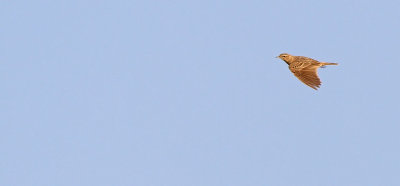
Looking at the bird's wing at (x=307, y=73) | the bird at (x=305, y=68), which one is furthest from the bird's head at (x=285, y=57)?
the bird's wing at (x=307, y=73)

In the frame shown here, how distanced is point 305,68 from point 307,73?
87 cm

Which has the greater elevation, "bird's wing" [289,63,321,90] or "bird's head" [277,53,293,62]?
"bird's head" [277,53,293,62]

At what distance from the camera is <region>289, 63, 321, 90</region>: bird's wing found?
4562 centimetres

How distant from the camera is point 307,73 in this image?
47625 millimetres

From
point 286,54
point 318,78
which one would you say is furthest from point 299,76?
point 286,54

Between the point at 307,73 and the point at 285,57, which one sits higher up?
the point at 285,57

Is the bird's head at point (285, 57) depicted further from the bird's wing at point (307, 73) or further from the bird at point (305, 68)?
the bird's wing at point (307, 73)

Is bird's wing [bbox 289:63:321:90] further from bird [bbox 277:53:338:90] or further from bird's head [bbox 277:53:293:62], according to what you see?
bird's head [bbox 277:53:293:62]

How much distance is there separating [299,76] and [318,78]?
4.85 ft

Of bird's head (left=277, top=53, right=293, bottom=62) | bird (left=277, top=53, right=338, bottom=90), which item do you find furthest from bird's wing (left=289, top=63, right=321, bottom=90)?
bird's head (left=277, top=53, right=293, bottom=62)

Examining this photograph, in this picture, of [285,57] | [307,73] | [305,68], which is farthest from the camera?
[285,57]

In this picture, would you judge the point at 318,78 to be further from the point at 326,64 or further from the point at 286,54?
the point at 286,54

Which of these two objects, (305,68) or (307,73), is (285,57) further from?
(307,73)

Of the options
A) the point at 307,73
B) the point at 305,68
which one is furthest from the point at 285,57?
the point at 307,73
